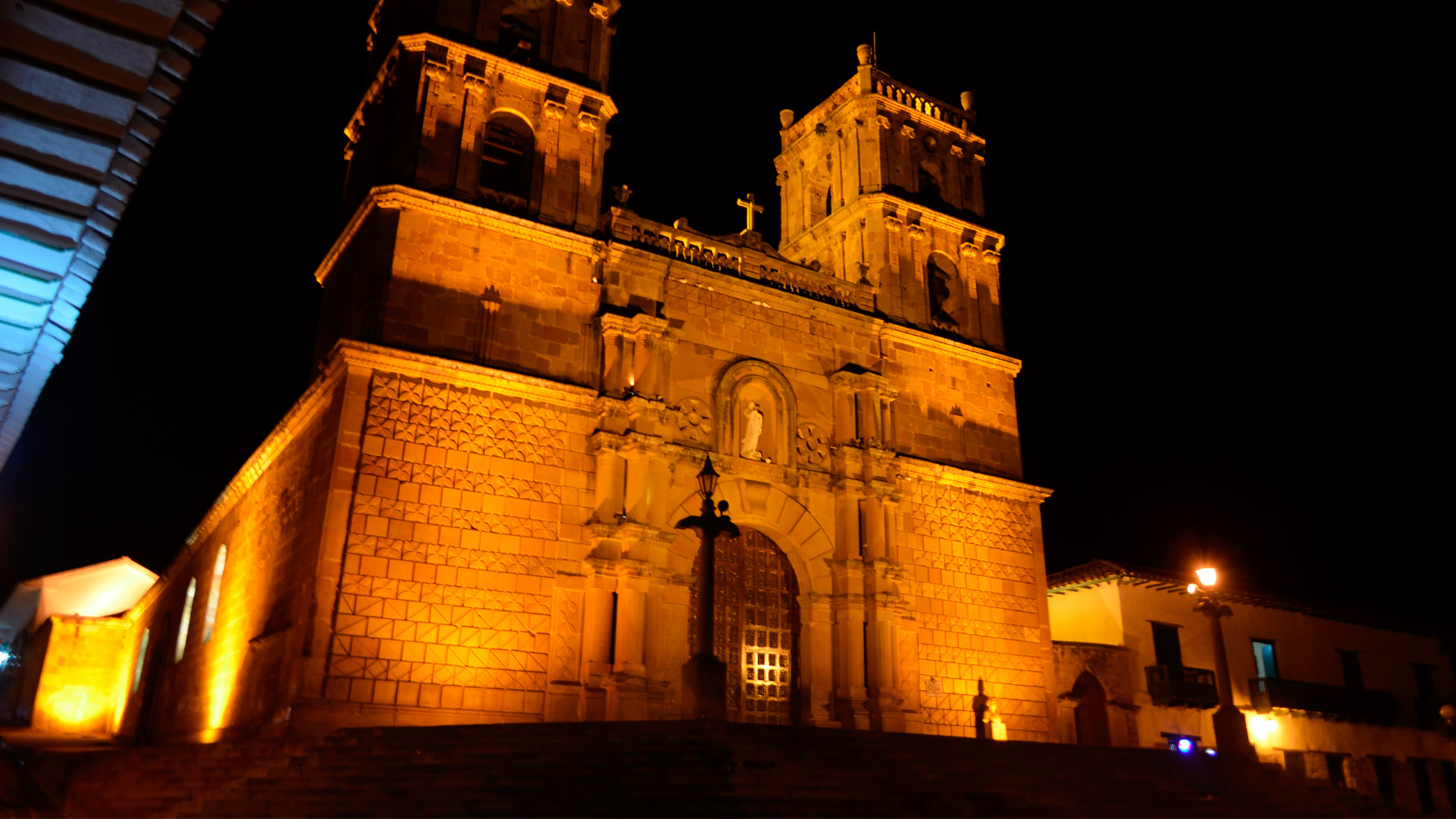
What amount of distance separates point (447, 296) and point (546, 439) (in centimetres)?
294

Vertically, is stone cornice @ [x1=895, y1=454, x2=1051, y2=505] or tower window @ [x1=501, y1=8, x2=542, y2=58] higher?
tower window @ [x1=501, y1=8, x2=542, y2=58]

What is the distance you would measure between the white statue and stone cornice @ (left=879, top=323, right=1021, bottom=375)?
3.75 m

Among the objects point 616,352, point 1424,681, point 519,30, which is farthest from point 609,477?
point 1424,681

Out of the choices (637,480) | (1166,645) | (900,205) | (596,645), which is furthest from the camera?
(1166,645)

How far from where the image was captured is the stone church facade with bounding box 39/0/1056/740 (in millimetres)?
15578

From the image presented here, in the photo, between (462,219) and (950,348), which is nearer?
(462,219)

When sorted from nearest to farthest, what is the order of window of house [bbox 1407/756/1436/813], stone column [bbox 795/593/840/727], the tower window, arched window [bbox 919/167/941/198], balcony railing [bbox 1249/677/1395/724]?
stone column [bbox 795/593/840/727] → the tower window → arched window [bbox 919/167/941/198] → balcony railing [bbox 1249/677/1395/724] → window of house [bbox 1407/756/1436/813]

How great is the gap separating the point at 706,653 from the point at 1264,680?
19053 mm

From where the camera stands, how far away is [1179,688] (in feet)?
79.7

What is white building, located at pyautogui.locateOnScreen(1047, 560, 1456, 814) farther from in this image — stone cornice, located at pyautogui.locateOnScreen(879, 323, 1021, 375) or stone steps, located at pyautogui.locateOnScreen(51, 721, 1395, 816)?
stone steps, located at pyautogui.locateOnScreen(51, 721, 1395, 816)

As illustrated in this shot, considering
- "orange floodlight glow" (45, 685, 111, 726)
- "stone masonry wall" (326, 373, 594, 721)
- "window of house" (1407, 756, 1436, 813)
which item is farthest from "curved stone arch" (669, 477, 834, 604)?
"orange floodlight glow" (45, 685, 111, 726)

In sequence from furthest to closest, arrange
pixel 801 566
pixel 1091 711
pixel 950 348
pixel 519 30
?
pixel 1091 711
pixel 950 348
pixel 519 30
pixel 801 566

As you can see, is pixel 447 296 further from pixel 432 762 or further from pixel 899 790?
pixel 899 790

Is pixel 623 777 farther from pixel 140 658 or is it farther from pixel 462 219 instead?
pixel 140 658
